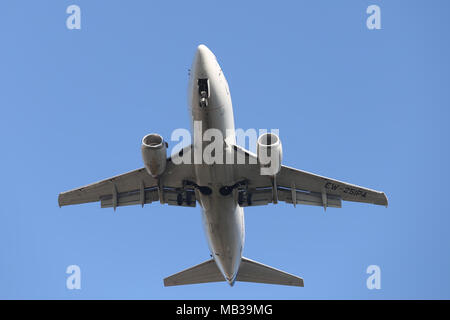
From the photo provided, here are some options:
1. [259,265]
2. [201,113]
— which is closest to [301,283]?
[259,265]

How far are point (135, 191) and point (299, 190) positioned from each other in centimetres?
794

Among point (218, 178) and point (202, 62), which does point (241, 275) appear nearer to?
point (218, 178)

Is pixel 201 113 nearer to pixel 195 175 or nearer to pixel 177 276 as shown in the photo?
pixel 195 175

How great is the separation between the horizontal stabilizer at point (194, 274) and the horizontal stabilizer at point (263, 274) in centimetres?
124

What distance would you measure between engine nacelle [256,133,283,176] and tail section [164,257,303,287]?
362 inches

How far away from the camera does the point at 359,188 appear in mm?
29531

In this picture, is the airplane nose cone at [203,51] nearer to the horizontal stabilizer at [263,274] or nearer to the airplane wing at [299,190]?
the airplane wing at [299,190]

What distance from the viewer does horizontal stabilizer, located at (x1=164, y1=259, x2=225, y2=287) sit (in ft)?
109

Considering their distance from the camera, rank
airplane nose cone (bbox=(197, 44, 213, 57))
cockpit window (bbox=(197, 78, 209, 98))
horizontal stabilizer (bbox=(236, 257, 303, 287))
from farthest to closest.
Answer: horizontal stabilizer (bbox=(236, 257, 303, 287))
airplane nose cone (bbox=(197, 44, 213, 57))
cockpit window (bbox=(197, 78, 209, 98))

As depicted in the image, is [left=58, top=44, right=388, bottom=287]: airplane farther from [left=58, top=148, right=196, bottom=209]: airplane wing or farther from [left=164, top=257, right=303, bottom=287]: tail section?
[left=164, top=257, right=303, bottom=287]: tail section

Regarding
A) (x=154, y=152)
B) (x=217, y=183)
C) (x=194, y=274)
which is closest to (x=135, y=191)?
(x=217, y=183)

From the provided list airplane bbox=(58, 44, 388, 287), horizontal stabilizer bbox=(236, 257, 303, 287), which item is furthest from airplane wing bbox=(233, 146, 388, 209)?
horizontal stabilizer bbox=(236, 257, 303, 287)

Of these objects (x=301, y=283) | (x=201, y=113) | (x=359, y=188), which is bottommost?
(x=301, y=283)

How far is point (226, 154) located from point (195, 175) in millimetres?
2245
